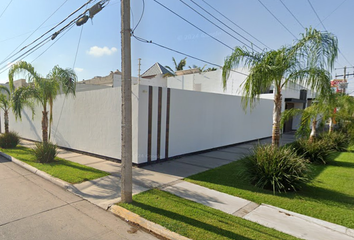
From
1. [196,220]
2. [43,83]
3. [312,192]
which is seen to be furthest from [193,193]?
[43,83]

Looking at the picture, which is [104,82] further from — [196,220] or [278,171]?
[196,220]

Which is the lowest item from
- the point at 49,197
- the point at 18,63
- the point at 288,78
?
the point at 49,197

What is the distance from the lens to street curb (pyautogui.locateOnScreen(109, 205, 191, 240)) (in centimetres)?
359

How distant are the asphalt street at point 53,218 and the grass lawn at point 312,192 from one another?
2.87 meters

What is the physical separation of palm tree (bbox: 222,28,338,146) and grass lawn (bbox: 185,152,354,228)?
5.64 feet

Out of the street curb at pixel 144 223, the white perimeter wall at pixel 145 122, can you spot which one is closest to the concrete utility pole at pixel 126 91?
the street curb at pixel 144 223

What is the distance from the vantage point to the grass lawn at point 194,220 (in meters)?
3.60

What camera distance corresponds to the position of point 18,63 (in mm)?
9281

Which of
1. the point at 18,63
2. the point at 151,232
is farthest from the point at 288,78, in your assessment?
the point at 18,63

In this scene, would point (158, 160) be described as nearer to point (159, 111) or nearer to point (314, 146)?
point (159, 111)

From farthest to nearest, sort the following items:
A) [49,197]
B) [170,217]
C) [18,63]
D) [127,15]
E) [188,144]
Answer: [188,144], [18,63], [49,197], [127,15], [170,217]

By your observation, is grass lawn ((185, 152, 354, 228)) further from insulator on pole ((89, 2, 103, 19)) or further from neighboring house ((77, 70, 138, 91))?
neighboring house ((77, 70, 138, 91))

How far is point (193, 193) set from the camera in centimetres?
552

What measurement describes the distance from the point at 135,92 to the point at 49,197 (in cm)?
416
